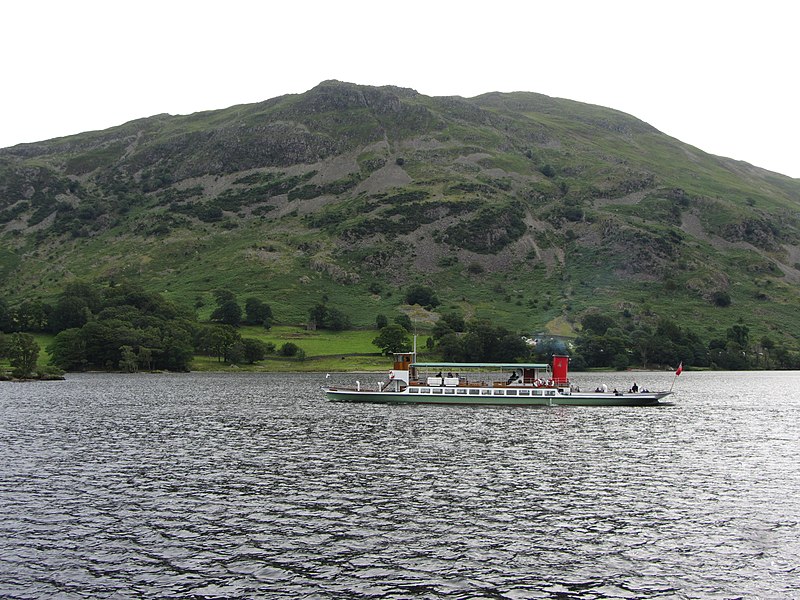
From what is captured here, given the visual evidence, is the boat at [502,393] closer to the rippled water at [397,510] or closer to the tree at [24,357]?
the rippled water at [397,510]

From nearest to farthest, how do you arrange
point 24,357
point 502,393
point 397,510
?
point 397,510
point 502,393
point 24,357

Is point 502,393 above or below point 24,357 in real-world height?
below

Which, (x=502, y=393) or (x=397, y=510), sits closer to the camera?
(x=397, y=510)

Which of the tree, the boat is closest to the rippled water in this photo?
the boat

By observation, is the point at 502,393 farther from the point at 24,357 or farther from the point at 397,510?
the point at 24,357

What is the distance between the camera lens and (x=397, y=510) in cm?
4291

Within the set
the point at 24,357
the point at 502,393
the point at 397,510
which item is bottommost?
the point at 397,510

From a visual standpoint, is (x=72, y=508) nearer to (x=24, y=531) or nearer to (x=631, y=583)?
(x=24, y=531)

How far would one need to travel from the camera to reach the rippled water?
31.0m

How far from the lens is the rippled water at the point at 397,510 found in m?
Answer: 31.0

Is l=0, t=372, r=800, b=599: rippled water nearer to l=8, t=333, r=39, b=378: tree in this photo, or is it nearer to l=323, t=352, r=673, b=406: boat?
l=323, t=352, r=673, b=406: boat

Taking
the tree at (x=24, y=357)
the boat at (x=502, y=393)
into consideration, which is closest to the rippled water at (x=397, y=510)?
the boat at (x=502, y=393)

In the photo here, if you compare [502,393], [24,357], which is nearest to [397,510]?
[502,393]

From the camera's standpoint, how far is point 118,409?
343 feet
